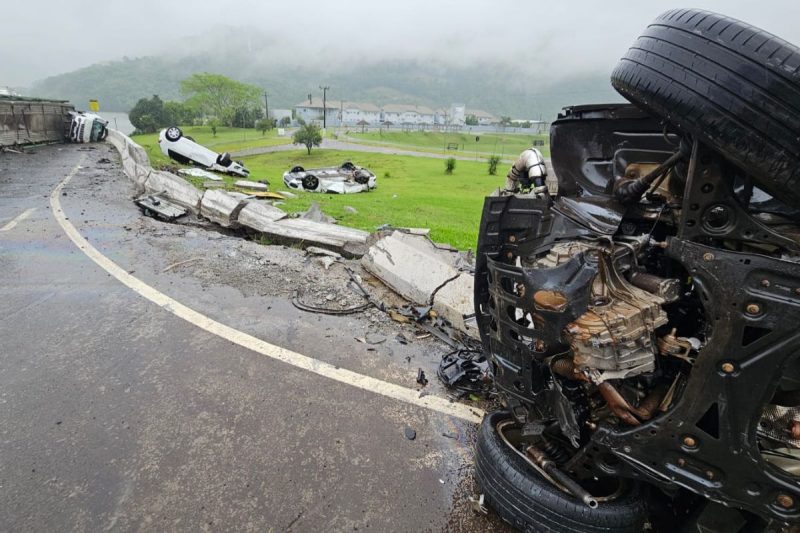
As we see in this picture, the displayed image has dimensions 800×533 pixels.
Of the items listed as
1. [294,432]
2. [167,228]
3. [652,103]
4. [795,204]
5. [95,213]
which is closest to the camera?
[795,204]

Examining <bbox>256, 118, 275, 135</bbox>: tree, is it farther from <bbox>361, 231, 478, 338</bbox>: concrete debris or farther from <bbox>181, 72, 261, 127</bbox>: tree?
<bbox>361, 231, 478, 338</bbox>: concrete debris

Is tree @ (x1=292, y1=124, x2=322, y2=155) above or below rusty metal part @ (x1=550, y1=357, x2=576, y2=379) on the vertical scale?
Answer: below

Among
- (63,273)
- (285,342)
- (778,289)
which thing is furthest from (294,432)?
(63,273)

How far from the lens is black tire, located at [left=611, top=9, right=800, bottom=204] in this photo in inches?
58.9

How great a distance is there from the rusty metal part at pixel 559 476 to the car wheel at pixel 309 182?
758 inches

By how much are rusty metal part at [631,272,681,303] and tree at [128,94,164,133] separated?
272ft

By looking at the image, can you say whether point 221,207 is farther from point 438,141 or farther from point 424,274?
point 438,141

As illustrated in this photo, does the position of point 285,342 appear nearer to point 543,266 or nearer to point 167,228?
point 543,266

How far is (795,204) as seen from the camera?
157 centimetres

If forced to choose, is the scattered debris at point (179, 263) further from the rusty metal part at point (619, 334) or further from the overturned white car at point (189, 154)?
the overturned white car at point (189, 154)

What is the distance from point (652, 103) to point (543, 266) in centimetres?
83

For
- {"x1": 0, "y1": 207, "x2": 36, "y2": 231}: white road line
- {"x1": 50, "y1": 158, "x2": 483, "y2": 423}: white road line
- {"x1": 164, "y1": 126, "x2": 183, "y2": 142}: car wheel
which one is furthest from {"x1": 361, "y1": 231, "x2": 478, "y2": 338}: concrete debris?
{"x1": 164, "y1": 126, "x2": 183, "y2": 142}: car wheel

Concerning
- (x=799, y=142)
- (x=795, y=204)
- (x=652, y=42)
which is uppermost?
(x=652, y=42)

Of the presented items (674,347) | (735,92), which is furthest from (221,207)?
(735,92)
